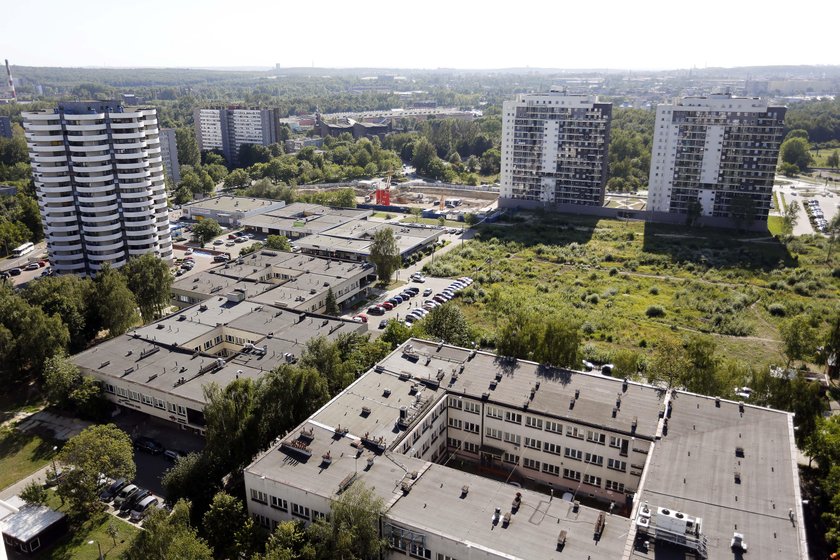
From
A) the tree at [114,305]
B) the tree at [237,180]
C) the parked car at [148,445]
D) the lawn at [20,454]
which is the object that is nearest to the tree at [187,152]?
the tree at [237,180]

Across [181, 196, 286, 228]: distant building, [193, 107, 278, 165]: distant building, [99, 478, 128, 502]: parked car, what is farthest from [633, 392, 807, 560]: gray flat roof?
[193, 107, 278, 165]: distant building

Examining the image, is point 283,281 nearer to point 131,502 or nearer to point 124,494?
point 124,494

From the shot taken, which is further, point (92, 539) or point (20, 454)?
point (20, 454)

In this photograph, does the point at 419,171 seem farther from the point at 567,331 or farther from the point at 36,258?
the point at 567,331

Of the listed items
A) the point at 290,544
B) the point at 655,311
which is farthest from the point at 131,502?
the point at 655,311

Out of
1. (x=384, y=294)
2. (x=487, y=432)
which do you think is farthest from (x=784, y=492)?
(x=384, y=294)

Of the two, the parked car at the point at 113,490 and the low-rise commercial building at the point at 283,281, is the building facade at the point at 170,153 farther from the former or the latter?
the parked car at the point at 113,490

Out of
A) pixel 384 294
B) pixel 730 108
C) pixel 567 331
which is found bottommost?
pixel 384 294
